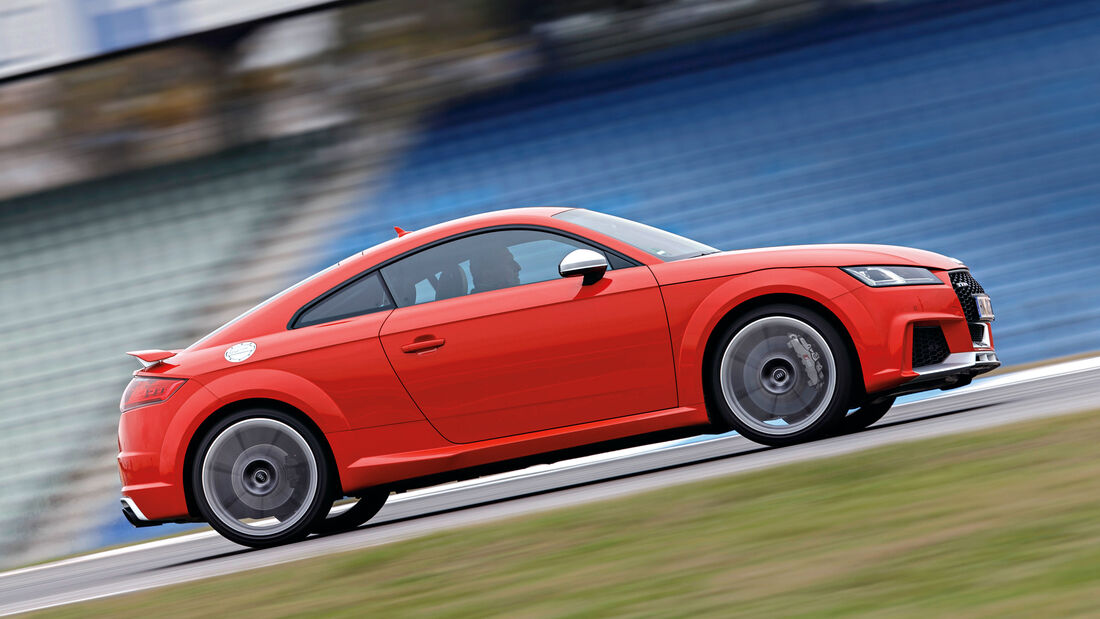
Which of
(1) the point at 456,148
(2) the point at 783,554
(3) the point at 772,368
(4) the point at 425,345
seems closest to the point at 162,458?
(4) the point at 425,345

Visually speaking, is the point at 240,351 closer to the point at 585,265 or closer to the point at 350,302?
the point at 350,302

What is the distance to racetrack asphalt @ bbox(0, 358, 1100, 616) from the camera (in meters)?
5.73

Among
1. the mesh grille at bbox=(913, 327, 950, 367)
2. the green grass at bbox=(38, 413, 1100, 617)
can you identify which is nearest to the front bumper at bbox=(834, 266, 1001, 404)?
the mesh grille at bbox=(913, 327, 950, 367)

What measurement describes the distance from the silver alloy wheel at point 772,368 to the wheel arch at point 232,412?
1.92 meters

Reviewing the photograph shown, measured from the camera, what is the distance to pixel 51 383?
1178cm

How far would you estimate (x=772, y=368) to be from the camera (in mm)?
5727

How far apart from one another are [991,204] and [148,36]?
7.45m

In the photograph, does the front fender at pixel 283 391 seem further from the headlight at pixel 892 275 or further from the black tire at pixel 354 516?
the headlight at pixel 892 275

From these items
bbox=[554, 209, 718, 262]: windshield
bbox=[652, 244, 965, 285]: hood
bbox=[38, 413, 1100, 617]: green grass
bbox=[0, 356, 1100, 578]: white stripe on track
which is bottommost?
bbox=[0, 356, 1100, 578]: white stripe on track

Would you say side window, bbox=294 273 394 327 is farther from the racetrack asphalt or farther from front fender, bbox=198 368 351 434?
the racetrack asphalt

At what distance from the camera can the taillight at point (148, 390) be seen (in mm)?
6137

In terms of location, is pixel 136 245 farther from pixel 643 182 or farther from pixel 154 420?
pixel 154 420

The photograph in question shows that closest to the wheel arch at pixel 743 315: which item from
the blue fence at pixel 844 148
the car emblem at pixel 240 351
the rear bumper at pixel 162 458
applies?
the car emblem at pixel 240 351

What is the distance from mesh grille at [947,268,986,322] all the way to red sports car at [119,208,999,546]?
1cm
